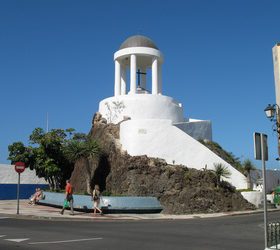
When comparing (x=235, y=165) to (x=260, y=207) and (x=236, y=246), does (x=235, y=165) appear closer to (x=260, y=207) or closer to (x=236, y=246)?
(x=260, y=207)

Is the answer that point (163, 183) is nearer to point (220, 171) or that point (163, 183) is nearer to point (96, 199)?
point (220, 171)

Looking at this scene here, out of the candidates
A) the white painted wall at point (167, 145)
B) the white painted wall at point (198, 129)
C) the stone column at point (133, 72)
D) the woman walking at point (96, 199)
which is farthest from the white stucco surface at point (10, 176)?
the woman walking at point (96, 199)

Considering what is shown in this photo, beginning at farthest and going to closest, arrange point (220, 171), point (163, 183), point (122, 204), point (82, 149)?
1. point (82, 149)
2. point (220, 171)
3. point (163, 183)
4. point (122, 204)

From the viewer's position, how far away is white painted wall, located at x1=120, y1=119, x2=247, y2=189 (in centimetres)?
3078

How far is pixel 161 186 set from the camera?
2788cm

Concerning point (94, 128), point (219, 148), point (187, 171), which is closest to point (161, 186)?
point (187, 171)

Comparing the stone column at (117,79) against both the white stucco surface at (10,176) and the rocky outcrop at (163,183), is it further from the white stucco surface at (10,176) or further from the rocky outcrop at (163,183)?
the white stucco surface at (10,176)

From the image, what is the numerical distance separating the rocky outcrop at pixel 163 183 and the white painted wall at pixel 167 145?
88cm

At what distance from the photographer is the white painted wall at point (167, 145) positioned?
1212 inches

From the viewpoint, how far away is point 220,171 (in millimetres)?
28609

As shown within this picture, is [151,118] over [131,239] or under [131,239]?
over

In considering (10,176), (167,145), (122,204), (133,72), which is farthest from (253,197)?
(10,176)

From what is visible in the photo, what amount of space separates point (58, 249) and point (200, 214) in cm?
1610

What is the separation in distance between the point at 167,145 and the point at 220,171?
4638 mm
